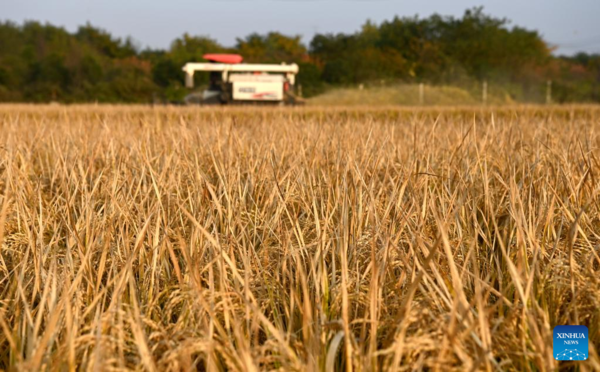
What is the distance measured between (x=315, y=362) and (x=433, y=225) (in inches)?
27.4

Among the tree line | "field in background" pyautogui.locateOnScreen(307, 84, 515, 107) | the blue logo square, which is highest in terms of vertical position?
the tree line

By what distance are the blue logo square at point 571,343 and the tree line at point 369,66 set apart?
16.1 metres

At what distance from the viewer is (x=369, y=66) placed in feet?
71.2

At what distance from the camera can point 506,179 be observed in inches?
70.9

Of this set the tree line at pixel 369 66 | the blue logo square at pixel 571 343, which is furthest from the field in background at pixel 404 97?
the blue logo square at pixel 571 343

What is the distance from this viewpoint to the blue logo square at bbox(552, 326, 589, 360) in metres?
0.80

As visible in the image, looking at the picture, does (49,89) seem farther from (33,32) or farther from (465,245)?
(465,245)

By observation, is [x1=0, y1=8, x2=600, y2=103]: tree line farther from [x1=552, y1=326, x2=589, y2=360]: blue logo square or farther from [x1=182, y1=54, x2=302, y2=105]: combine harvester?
[x1=552, y1=326, x2=589, y2=360]: blue logo square

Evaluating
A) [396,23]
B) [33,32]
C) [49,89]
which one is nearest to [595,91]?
[396,23]

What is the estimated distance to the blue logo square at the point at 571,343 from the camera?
2.61ft

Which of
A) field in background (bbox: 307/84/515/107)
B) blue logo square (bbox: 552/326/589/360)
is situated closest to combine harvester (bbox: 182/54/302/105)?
field in background (bbox: 307/84/515/107)

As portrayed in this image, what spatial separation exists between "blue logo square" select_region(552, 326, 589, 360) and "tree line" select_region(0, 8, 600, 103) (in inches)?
634

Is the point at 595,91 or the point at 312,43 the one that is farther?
the point at 312,43

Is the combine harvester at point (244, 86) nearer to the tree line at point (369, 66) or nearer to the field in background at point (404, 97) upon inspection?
the field in background at point (404, 97)
